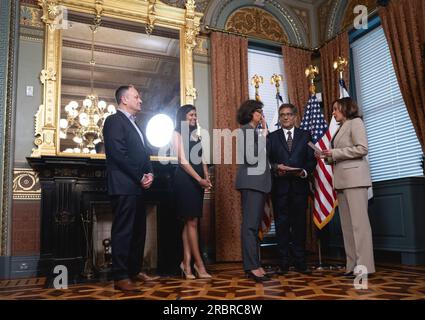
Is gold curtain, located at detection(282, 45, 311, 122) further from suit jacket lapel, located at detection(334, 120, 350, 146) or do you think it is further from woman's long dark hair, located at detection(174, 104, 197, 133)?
woman's long dark hair, located at detection(174, 104, 197, 133)

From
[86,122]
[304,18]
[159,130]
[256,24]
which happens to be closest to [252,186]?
[159,130]

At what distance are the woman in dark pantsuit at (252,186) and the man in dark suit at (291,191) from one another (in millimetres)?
324

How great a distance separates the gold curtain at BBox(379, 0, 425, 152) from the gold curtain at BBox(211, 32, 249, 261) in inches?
64.7

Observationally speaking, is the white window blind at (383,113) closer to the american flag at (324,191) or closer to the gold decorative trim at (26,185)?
the american flag at (324,191)

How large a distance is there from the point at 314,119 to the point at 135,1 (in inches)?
91.2

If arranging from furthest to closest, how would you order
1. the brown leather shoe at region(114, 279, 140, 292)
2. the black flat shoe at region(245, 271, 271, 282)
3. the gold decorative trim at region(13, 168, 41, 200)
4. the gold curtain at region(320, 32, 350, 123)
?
the gold curtain at region(320, 32, 350, 123), the gold decorative trim at region(13, 168, 41, 200), the black flat shoe at region(245, 271, 271, 282), the brown leather shoe at region(114, 279, 140, 292)

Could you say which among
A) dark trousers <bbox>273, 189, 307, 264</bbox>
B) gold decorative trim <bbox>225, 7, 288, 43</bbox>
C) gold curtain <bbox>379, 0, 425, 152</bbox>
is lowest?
dark trousers <bbox>273, 189, 307, 264</bbox>

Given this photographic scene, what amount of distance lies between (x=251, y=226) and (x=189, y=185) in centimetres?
58

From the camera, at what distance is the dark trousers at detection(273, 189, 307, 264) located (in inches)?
122

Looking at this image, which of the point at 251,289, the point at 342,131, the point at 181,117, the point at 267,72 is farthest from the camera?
the point at 267,72

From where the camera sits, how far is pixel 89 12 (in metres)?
4.03

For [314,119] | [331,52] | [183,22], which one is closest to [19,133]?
[183,22]

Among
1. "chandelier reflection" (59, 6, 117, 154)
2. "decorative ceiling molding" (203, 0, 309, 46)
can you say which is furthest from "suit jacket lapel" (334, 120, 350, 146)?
"decorative ceiling molding" (203, 0, 309, 46)

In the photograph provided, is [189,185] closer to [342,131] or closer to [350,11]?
[342,131]
